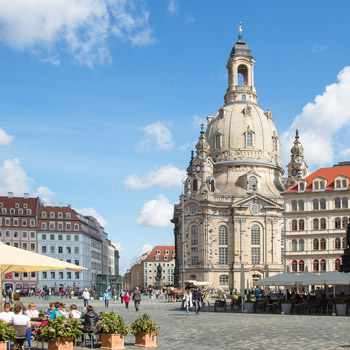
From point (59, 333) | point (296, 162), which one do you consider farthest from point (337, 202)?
point (59, 333)

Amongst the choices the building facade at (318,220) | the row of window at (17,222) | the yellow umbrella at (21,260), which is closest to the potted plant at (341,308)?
the yellow umbrella at (21,260)

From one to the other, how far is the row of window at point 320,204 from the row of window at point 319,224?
141 centimetres

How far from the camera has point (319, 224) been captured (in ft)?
246

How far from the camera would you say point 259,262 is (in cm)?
10300

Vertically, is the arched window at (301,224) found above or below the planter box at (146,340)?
above

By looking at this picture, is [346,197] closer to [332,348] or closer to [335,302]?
[335,302]

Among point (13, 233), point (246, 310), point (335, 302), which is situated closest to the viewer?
point (335, 302)

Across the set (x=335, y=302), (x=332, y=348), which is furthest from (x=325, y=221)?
(x=332, y=348)

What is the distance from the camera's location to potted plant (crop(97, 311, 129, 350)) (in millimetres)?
19469

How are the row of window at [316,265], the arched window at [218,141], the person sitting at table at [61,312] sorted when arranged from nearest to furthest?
the person sitting at table at [61,312] → the row of window at [316,265] → the arched window at [218,141]

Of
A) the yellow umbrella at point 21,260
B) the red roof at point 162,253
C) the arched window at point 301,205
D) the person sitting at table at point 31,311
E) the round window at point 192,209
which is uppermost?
the round window at point 192,209

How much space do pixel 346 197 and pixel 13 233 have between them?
62473 millimetres

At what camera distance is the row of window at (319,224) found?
242 ft

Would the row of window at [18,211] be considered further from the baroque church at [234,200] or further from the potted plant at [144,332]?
the potted plant at [144,332]
